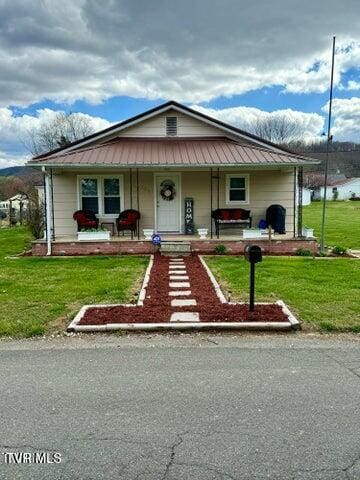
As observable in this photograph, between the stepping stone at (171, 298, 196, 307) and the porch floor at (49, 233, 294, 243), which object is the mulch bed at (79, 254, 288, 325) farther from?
the porch floor at (49, 233, 294, 243)

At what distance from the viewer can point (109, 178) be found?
1498cm

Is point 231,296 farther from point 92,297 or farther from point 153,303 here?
point 92,297

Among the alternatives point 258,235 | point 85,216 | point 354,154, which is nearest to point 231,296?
point 258,235

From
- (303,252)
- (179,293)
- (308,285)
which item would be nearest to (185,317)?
(179,293)

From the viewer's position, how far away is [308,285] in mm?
8219

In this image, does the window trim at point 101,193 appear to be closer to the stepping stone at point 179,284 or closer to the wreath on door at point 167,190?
the wreath on door at point 167,190

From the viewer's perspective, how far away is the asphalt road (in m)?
2.77

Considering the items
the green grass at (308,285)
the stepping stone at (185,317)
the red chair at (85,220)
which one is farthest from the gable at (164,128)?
the stepping stone at (185,317)

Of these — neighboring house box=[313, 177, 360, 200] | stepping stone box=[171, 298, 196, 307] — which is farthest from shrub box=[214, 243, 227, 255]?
neighboring house box=[313, 177, 360, 200]

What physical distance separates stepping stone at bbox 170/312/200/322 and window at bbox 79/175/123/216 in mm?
9451

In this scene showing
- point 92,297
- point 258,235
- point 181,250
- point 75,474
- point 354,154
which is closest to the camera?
point 75,474

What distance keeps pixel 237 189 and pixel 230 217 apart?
59.2 inches

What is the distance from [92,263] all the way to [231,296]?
202 inches

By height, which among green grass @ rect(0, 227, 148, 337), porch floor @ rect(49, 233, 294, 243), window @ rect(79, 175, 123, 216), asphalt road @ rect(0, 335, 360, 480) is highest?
window @ rect(79, 175, 123, 216)
